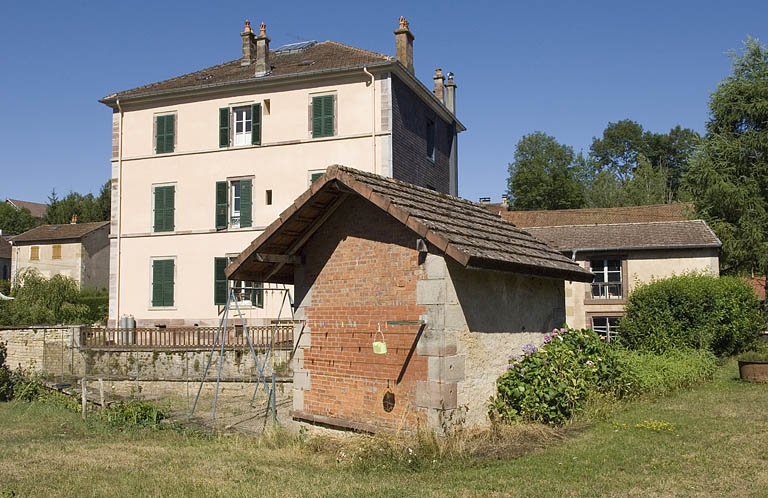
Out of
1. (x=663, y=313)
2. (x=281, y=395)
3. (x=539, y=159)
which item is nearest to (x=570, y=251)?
(x=663, y=313)

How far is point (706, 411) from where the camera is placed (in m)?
11.2

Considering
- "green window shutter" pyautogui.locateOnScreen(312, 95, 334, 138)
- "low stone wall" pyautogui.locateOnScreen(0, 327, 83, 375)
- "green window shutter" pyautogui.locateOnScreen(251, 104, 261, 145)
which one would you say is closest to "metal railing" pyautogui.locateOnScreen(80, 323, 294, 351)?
"low stone wall" pyautogui.locateOnScreen(0, 327, 83, 375)

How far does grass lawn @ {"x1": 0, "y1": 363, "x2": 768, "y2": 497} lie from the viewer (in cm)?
738

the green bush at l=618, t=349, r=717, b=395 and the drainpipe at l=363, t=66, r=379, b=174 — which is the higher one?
the drainpipe at l=363, t=66, r=379, b=174

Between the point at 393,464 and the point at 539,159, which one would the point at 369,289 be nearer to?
the point at 393,464

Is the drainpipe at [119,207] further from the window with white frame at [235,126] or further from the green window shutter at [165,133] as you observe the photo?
the window with white frame at [235,126]

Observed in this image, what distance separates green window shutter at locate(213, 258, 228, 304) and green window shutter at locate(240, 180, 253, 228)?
5.18 feet

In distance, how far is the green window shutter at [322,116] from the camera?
2517 cm

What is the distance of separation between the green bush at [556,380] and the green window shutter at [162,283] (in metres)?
18.2

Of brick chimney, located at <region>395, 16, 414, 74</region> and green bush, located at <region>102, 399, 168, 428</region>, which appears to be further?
brick chimney, located at <region>395, 16, 414, 74</region>

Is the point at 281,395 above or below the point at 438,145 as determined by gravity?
below

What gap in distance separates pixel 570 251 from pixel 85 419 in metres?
18.8

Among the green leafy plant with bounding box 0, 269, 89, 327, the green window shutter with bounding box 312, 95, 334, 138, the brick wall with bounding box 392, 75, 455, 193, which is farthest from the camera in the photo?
the green leafy plant with bounding box 0, 269, 89, 327

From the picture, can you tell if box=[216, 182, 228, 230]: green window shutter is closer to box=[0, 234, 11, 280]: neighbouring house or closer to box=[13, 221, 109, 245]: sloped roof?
box=[13, 221, 109, 245]: sloped roof
